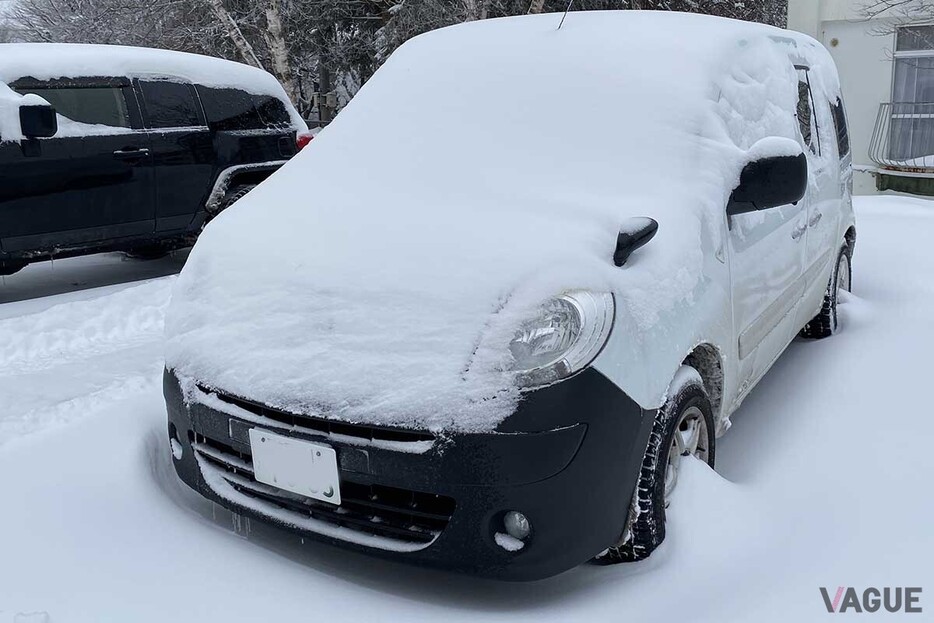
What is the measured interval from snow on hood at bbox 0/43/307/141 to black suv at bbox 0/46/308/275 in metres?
0.05

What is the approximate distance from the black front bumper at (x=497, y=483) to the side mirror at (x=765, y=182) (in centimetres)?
103

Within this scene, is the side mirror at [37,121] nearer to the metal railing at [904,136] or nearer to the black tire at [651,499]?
the black tire at [651,499]

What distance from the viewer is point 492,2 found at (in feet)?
57.4

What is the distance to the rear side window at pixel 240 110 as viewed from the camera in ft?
22.6

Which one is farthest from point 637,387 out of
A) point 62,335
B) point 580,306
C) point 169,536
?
point 62,335

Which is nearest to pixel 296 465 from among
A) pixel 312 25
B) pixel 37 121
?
pixel 37 121

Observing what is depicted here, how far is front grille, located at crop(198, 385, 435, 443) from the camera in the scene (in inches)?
83.6

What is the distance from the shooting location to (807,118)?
13.5 feet

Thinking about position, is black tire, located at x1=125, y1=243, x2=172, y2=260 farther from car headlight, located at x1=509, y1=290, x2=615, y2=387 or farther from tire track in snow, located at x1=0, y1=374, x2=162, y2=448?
car headlight, located at x1=509, y1=290, x2=615, y2=387

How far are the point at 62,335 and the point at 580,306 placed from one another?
3.51 meters

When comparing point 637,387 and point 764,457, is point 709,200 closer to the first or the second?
point 637,387

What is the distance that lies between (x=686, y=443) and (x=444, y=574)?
2.82 ft

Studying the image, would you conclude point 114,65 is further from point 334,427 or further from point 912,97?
point 912,97

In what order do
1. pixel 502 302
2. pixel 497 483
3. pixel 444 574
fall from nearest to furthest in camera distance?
1. pixel 497 483
2. pixel 502 302
3. pixel 444 574
